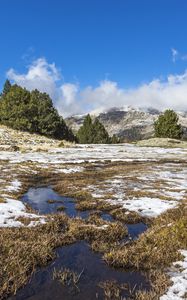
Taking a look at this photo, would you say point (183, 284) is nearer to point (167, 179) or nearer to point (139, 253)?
point (139, 253)

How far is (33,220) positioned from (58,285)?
5.81 m

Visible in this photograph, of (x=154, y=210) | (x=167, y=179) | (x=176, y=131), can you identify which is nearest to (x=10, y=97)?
(x=176, y=131)

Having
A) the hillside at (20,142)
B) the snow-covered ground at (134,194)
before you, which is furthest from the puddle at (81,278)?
the hillside at (20,142)

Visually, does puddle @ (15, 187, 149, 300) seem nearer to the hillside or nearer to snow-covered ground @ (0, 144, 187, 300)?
snow-covered ground @ (0, 144, 187, 300)

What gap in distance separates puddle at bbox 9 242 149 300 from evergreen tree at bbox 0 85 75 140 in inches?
2929

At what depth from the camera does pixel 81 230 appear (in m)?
13.4

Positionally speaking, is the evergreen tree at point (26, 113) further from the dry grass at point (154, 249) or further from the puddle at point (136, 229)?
the dry grass at point (154, 249)

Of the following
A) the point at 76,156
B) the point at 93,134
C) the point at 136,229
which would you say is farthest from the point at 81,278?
the point at 93,134

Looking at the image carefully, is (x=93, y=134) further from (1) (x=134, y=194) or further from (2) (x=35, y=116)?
(1) (x=134, y=194)

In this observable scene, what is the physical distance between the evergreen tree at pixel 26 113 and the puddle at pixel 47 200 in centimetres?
6151

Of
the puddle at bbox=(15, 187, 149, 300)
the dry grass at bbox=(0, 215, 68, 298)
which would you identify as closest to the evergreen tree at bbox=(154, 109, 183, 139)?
the puddle at bbox=(15, 187, 149, 300)

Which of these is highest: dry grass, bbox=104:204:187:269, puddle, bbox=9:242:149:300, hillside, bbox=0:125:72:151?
hillside, bbox=0:125:72:151

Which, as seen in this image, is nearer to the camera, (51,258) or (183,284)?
(183,284)

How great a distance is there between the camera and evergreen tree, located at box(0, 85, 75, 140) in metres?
83.7
